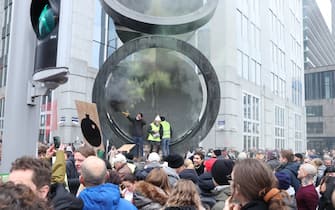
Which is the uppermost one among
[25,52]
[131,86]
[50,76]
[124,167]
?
[131,86]

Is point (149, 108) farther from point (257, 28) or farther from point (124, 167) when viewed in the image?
point (257, 28)

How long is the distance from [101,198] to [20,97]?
135 centimetres

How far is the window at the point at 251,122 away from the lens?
26459 mm

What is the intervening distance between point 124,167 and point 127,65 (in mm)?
9627

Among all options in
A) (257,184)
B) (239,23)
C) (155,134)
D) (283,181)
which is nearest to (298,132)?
(239,23)

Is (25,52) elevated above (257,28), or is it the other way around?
(257,28)

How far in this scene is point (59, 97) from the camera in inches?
653

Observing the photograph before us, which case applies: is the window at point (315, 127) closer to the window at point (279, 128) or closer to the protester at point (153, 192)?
the window at point (279, 128)

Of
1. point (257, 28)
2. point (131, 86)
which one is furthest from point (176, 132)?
point (257, 28)

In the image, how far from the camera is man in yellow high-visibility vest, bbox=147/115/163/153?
12734mm

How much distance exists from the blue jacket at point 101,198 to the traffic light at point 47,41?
1015mm

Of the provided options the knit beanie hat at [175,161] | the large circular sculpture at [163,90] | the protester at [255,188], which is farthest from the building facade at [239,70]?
the protester at [255,188]

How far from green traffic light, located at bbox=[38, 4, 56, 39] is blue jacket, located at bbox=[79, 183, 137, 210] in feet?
4.72

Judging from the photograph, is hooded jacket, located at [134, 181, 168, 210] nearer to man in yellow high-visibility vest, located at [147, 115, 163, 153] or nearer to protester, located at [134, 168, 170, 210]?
protester, located at [134, 168, 170, 210]
